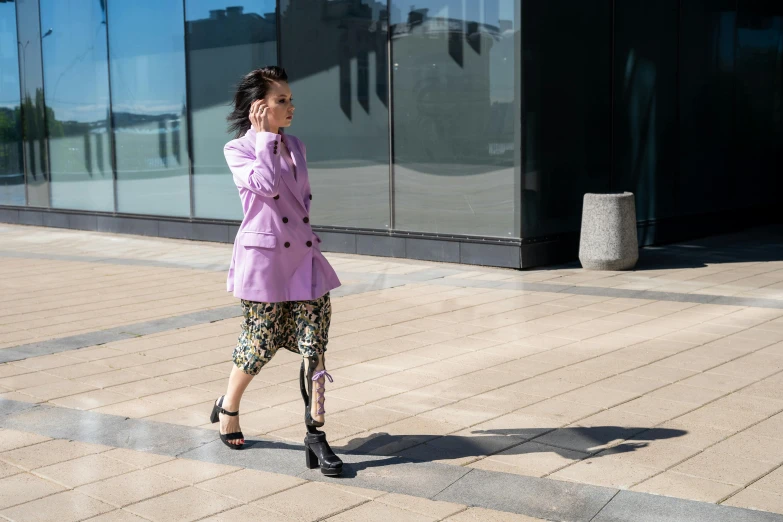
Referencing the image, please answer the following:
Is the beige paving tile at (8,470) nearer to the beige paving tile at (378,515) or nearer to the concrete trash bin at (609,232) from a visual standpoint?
the beige paving tile at (378,515)

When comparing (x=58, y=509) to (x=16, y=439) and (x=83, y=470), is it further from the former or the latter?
(x=16, y=439)

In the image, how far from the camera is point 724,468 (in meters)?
4.66

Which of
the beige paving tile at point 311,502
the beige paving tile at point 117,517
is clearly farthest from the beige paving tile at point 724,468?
the beige paving tile at point 117,517

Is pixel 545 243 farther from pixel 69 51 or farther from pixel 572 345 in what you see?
pixel 69 51

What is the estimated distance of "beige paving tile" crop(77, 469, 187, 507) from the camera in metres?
4.44

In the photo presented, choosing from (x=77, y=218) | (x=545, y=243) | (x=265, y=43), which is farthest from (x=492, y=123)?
(x=77, y=218)

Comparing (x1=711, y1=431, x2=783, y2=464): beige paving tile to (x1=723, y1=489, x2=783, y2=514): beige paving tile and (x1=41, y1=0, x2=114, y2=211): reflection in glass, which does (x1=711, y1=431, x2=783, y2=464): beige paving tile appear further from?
(x1=41, y1=0, x2=114, y2=211): reflection in glass

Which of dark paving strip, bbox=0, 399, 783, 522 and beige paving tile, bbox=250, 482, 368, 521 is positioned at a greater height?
dark paving strip, bbox=0, 399, 783, 522

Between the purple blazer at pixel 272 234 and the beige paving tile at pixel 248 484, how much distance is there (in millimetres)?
819

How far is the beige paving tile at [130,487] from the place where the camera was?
444cm

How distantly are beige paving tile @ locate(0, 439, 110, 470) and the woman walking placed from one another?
0.94 metres

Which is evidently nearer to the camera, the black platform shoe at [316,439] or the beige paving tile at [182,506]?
A: the beige paving tile at [182,506]

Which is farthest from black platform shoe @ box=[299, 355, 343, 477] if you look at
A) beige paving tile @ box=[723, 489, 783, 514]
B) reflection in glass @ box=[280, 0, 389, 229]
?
reflection in glass @ box=[280, 0, 389, 229]

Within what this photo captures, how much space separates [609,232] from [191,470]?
7.23m
